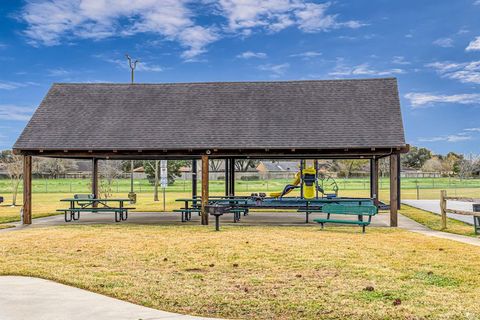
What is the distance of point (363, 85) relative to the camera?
20.9m

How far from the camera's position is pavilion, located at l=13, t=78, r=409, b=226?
695 inches

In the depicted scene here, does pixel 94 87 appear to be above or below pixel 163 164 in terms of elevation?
above

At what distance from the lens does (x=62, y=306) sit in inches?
264

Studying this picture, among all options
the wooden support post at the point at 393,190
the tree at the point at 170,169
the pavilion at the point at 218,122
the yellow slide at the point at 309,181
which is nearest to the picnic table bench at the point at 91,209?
the pavilion at the point at 218,122

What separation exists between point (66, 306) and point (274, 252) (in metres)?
5.33

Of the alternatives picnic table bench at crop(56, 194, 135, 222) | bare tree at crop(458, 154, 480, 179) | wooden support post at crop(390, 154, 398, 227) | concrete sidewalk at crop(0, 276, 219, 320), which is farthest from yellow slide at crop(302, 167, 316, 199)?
bare tree at crop(458, 154, 480, 179)

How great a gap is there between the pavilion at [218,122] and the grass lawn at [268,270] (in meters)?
3.78

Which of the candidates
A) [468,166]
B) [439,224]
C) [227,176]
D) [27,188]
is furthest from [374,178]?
[468,166]

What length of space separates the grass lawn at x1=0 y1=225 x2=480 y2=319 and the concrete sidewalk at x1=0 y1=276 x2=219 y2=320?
0.32 meters

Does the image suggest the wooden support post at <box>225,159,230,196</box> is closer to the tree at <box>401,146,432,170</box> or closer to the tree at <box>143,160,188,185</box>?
the tree at <box>143,160,188,185</box>

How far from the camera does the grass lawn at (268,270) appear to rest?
6.83 m

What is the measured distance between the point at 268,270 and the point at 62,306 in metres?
3.75

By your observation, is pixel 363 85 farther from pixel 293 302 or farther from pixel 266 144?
pixel 293 302

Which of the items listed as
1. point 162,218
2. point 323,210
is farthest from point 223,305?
point 162,218
